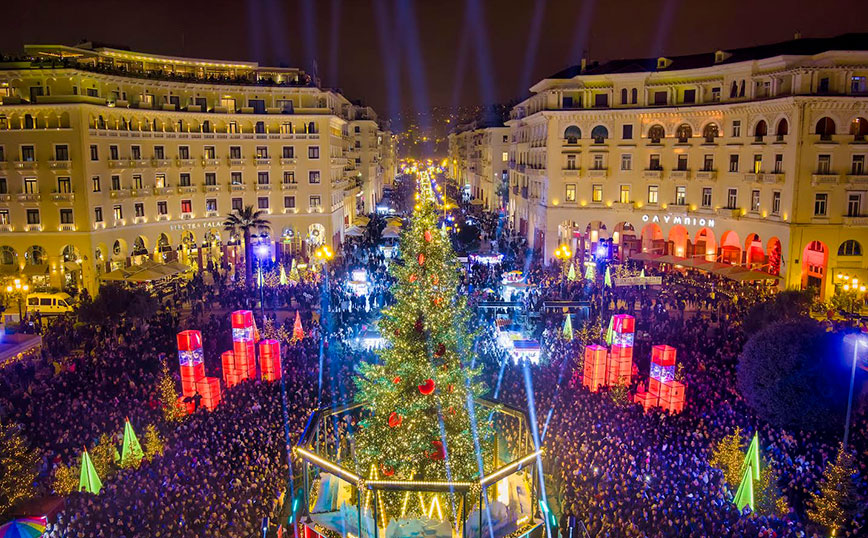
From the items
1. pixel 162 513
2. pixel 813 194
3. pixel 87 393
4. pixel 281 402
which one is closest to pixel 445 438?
pixel 162 513

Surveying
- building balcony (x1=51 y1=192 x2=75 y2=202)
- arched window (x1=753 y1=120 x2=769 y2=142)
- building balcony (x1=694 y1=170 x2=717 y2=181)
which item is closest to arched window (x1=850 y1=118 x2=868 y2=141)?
arched window (x1=753 y1=120 x2=769 y2=142)

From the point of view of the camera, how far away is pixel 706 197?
4741 centimetres

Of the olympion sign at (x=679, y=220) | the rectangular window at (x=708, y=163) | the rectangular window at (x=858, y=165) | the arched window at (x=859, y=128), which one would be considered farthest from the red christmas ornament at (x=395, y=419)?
the rectangular window at (x=708, y=163)

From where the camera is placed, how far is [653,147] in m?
49.6

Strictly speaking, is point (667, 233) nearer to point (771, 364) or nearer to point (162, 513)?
point (771, 364)

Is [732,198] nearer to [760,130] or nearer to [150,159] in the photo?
[760,130]

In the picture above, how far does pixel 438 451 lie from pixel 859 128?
115 feet

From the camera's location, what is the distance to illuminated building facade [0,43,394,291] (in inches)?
1673

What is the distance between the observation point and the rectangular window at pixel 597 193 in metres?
51.7

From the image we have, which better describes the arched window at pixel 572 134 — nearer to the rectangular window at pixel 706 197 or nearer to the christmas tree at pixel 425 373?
the rectangular window at pixel 706 197

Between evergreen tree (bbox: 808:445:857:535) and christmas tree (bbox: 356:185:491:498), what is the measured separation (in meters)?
8.55

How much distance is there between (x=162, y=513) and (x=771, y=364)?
57.8ft

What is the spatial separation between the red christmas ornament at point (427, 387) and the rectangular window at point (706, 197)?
3683cm

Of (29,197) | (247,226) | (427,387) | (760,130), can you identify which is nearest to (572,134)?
(760,130)
